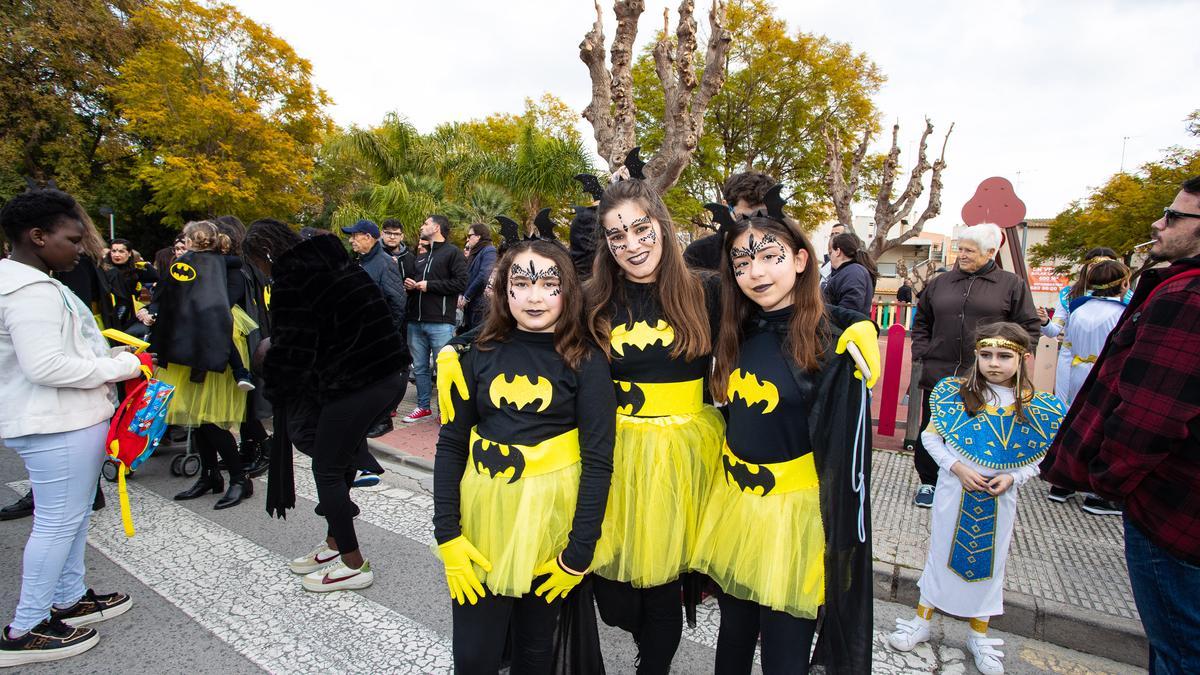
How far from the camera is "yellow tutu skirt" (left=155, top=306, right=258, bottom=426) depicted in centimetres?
436

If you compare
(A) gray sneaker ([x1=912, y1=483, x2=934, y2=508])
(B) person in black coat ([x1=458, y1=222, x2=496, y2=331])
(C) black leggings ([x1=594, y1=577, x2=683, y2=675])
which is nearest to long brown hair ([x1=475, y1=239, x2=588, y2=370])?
(C) black leggings ([x1=594, y1=577, x2=683, y2=675])

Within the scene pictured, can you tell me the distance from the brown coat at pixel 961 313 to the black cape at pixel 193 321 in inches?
212

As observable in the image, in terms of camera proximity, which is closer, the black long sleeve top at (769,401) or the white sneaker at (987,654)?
the black long sleeve top at (769,401)

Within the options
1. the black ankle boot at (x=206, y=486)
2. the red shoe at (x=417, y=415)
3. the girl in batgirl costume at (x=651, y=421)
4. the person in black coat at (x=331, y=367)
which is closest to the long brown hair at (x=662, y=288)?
the girl in batgirl costume at (x=651, y=421)

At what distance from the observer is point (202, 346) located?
4.36 meters

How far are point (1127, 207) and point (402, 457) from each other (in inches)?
997

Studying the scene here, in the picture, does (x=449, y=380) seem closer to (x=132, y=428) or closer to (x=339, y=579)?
(x=339, y=579)

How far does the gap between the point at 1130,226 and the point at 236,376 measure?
2654 cm

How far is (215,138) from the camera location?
21406 millimetres

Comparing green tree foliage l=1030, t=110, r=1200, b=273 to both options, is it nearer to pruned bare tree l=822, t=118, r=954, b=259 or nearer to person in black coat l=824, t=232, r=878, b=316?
pruned bare tree l=822, t=118, r=954, b=259

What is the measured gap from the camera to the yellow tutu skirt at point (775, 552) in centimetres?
194

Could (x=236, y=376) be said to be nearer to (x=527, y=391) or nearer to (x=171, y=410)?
(x=171, y=410)

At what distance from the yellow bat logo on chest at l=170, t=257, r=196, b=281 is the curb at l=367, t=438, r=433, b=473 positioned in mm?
1966

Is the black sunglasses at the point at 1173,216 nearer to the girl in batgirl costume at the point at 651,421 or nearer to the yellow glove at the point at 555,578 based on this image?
the girl in batgirl costume at the point at 651,421
